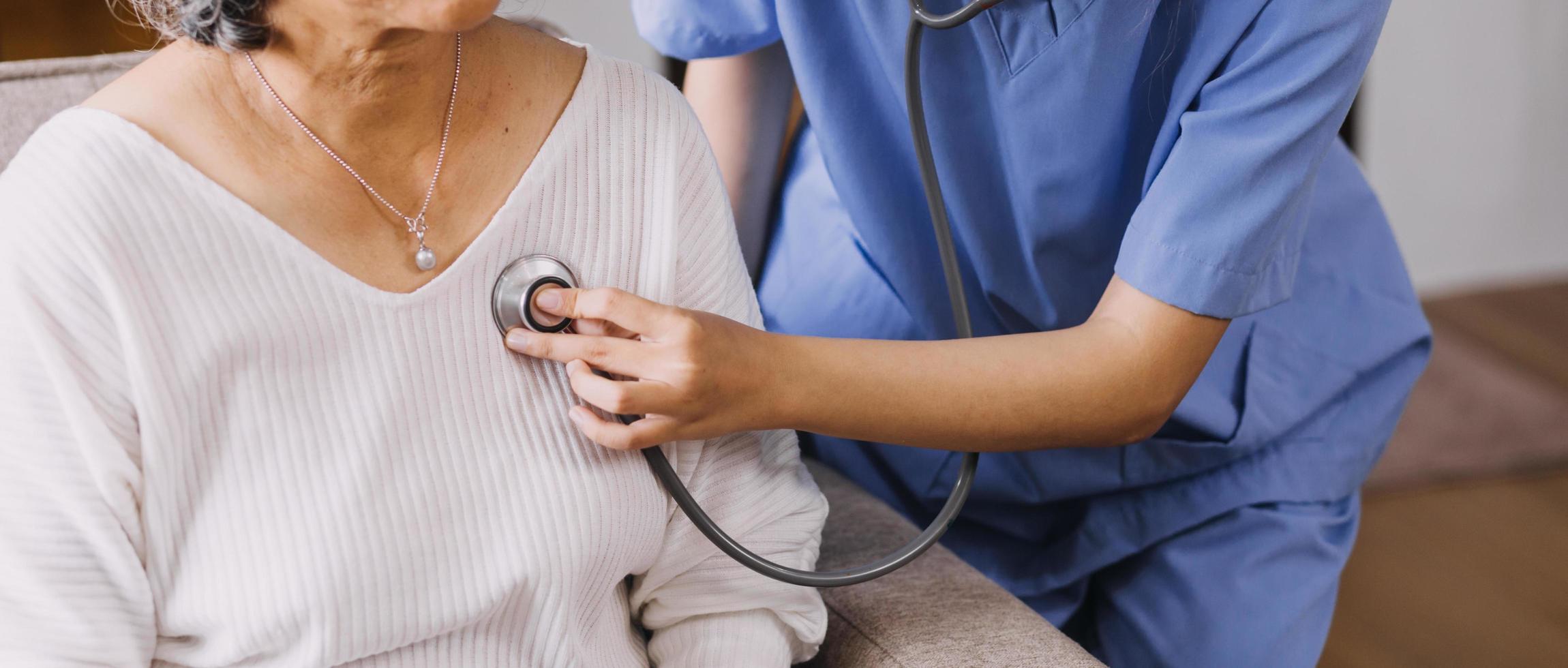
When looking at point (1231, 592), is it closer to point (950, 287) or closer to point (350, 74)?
point (950, 287)

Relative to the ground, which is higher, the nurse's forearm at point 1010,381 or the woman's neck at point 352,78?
the woman's neck at point 352,78

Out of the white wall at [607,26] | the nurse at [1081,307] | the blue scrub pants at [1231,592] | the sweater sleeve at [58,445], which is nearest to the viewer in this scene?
the sweater sleeve at [58,445]

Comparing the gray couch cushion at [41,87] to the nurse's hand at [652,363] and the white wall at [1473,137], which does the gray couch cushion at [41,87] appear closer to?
the nurse's hand at [652,363]

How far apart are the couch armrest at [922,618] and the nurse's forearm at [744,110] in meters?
0.39

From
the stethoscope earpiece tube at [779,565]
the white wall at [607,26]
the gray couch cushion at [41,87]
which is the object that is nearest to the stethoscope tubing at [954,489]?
the stethoscope earpiece tube at [779,565]

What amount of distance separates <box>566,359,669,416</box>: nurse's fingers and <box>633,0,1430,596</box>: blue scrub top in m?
0.39

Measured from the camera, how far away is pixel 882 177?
1148 millimetres

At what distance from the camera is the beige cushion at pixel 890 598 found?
946 millimetres

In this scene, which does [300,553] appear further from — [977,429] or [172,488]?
[977,429]

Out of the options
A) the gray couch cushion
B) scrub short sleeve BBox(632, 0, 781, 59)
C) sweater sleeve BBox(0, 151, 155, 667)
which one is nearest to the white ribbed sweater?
sweater sleeve BBox(0, 151, 155, 667)

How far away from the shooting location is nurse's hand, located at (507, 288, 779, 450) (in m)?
0.81

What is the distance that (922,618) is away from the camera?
1.00 m

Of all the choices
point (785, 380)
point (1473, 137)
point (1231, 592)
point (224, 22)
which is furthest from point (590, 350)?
point (1473, 137)

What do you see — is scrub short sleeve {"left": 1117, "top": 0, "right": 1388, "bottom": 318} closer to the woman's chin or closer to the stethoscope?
the stethoscope
